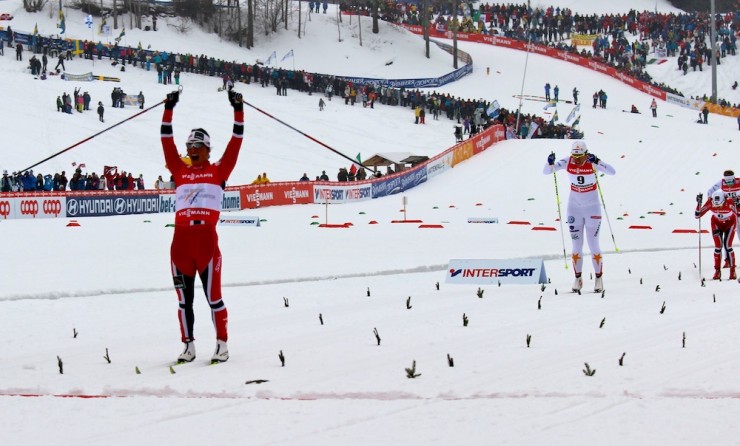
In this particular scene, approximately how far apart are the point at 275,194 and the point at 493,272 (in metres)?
20.9

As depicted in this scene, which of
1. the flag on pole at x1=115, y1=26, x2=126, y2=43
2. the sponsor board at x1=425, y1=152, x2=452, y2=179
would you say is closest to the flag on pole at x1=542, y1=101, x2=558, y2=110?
the sponsor board at x1=425, y1=152, x2=452, y2=179

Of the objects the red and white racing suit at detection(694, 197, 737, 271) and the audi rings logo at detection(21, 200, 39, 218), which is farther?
the audi rings logo at detection(21, 200, 39, 218)

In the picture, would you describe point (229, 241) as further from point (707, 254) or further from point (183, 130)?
point (183, 130)

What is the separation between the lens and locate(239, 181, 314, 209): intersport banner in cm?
3325

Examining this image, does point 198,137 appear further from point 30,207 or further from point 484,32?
point 484,32

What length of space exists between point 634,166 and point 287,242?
2471 cm

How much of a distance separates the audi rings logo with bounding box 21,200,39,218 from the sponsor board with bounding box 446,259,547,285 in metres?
18.1

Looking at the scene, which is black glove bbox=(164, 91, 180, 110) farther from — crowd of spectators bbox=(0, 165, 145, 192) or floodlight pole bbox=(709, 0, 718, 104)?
floodlight pole bbox=(709, 0, 718, 104)

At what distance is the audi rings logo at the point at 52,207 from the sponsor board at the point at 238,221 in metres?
6.66

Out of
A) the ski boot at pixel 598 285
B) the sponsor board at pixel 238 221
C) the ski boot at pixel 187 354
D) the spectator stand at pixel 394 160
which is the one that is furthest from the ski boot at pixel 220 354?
the spectator stand at pixel 394 160

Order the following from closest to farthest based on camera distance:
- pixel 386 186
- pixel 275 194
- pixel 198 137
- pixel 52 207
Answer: pixel 198 137
pixel 52 207
pixel 275 194
pixel 386 186

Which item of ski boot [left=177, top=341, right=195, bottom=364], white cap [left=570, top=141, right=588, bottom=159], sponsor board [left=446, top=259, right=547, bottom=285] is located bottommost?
sponsor board [left=446, top=259, right=547, bottom=285]

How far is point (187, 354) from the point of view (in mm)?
8414

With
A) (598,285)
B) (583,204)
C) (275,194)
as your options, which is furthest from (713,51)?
(598,285)
